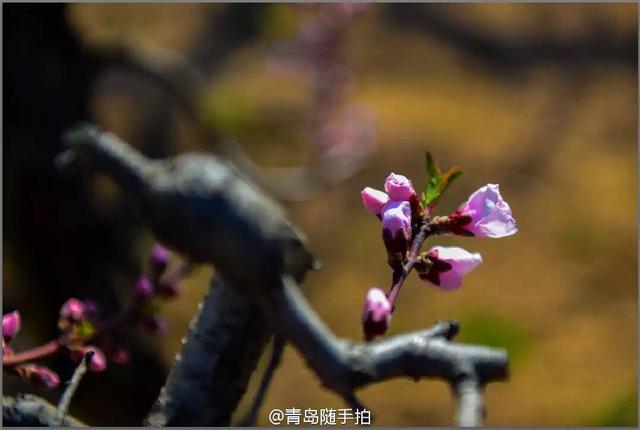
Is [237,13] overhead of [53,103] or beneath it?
overhead

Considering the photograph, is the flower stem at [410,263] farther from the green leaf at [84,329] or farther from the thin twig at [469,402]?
the green leaf at [84,329]

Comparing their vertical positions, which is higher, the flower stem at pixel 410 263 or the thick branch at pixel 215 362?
the flower stem at pixel 410 263

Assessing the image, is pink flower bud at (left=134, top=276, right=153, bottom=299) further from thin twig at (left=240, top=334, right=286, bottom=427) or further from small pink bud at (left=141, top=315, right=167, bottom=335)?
thin twig at (left=240, top=334, right=286, bottom=427)

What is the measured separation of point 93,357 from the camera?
761 mm

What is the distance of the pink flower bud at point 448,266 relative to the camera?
631 mm

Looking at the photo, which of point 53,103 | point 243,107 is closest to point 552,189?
point 243,107

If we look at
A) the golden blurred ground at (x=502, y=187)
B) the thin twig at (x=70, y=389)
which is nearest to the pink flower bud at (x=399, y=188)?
the thin twig at (x=70, y=389)

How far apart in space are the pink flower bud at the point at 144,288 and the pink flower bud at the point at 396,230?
1.09 feet

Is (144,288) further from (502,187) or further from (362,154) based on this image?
(502,187)

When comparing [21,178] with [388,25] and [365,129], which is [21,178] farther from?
[388,25]

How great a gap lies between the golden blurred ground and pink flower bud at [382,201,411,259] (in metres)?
1.29

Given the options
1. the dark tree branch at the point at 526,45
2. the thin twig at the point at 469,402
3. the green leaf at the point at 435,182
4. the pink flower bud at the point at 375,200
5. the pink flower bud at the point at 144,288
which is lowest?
the thin twig at the point at 469,402

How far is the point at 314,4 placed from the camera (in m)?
2.22

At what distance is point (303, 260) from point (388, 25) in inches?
144
